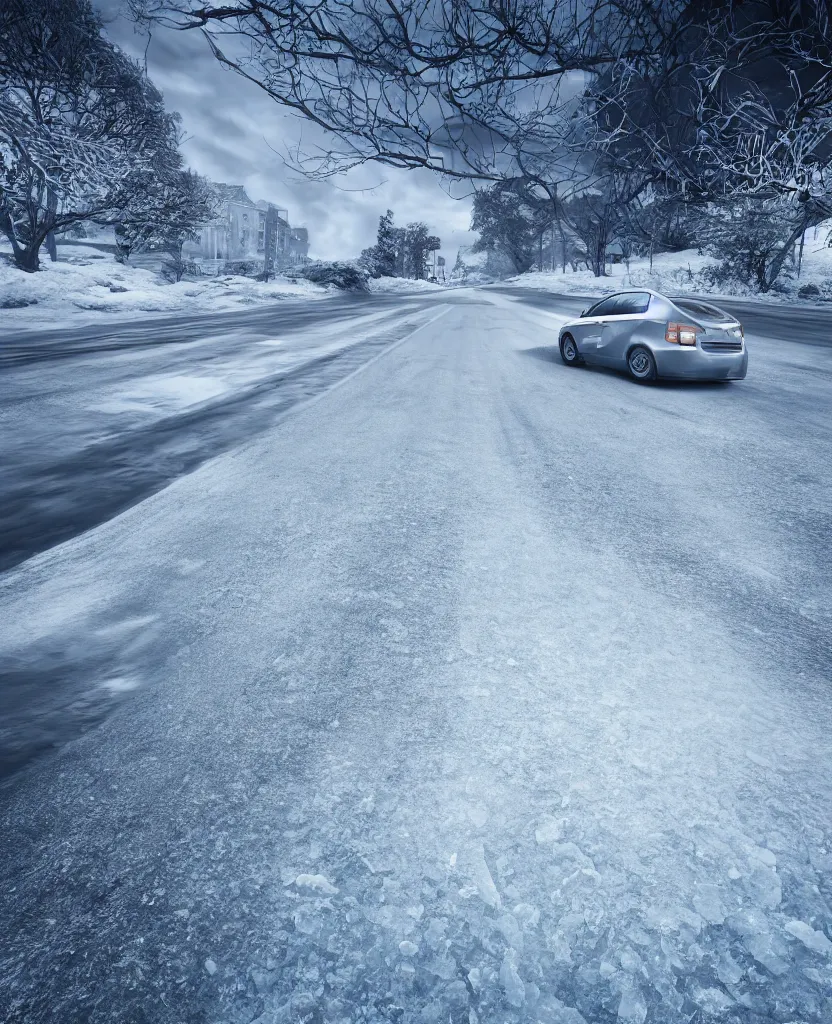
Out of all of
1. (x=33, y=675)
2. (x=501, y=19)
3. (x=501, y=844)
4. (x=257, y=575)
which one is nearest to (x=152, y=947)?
(x=501, y=844)

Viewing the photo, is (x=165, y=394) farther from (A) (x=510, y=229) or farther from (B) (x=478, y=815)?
(A) (x=510, y=229)

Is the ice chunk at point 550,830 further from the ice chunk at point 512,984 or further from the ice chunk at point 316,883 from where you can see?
the ice chunk at point 316,883

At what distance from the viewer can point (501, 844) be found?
1.61 meters

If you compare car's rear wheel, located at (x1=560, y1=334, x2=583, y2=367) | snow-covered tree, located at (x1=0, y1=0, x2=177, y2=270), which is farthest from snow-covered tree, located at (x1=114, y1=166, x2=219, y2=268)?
car's rear wheel, located at (x1=560, y1=334, x2=583, y2=367)

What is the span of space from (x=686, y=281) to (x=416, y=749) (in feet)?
155

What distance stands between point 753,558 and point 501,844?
2.44 m

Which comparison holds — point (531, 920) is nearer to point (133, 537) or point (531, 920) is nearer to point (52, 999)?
point (52, 999)

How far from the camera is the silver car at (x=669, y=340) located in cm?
831

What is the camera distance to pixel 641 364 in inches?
349

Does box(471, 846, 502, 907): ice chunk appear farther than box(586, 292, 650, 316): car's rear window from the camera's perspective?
No

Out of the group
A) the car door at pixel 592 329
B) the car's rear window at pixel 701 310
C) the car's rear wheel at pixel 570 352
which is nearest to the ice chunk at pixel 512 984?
the car's rear window at pixel 701 310

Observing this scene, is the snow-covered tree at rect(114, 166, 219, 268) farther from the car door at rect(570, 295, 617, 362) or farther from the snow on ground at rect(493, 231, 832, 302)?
the snow on ground at rect(493, 231, 832, 302)

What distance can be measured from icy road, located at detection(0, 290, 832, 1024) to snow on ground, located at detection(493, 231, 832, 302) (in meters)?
35.2

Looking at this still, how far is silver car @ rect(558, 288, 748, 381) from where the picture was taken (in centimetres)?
831
